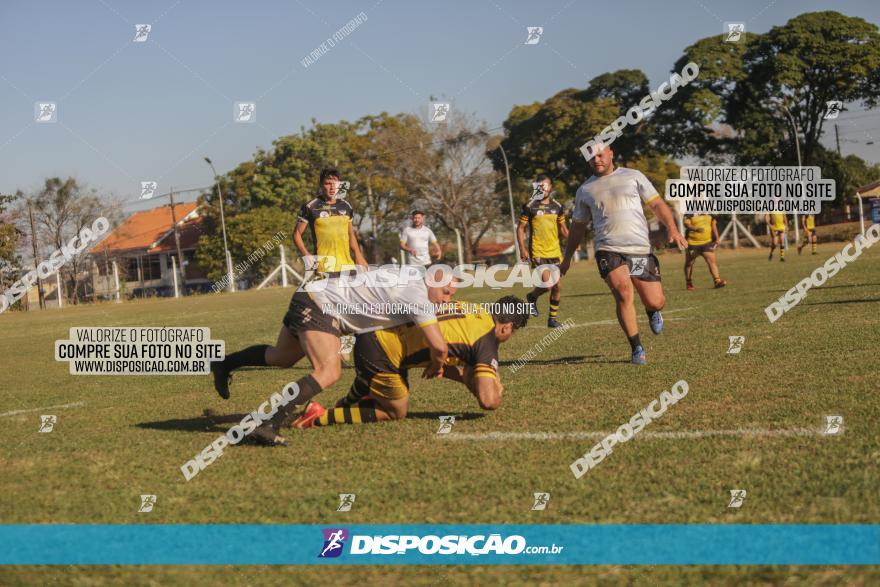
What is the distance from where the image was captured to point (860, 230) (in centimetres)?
5050

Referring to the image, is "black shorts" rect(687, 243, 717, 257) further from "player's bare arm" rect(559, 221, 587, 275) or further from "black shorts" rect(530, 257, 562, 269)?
"player's bare arm" rect(559, 221, 587, 275)

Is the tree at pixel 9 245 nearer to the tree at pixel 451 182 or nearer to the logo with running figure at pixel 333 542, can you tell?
the tree at pixel 451 182

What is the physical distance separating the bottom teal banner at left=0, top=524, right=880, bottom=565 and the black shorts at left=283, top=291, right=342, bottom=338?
2.28 metres

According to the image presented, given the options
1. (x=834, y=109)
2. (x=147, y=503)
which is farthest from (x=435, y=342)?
(x=834, y=109)

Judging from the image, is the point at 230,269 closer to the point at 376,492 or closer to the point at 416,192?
the point at 416,192

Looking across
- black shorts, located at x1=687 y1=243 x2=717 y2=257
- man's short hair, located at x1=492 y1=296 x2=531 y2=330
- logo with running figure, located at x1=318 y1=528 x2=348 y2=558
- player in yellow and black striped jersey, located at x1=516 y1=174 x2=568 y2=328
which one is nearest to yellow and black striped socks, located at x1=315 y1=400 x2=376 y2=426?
man's short hair, located at x1=492 y1=296 x2=531 y2=330

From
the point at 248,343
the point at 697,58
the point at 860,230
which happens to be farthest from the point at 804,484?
the point at 697,58

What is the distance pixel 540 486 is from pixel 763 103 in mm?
55861

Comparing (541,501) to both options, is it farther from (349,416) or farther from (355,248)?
(355,248)

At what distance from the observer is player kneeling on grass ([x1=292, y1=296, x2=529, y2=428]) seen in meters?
6.58

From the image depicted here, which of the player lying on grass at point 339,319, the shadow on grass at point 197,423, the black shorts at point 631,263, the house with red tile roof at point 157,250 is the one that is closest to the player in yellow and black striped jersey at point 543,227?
the black shorts at point 631,263

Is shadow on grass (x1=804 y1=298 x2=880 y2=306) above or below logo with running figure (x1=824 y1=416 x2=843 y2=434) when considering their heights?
above

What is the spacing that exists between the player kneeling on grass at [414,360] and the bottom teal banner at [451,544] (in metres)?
2.50

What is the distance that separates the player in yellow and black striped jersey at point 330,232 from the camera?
11.1 m
